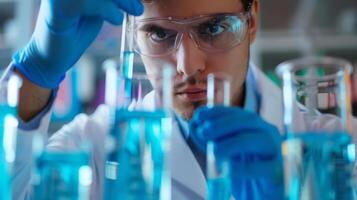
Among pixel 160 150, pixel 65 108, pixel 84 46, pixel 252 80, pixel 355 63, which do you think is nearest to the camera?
pixel 160 150

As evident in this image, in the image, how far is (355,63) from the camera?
346cm

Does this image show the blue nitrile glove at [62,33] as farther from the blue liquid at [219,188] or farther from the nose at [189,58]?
the blue liquid at [219,188]

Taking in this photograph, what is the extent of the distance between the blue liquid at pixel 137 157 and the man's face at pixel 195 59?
0.22 m

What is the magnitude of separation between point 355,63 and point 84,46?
290 centimetres

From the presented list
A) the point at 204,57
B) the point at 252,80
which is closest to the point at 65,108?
the point at 252,80

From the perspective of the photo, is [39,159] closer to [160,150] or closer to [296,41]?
[160,150]

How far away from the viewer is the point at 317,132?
67 centimetres

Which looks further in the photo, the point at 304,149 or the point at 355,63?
the point at 355,63

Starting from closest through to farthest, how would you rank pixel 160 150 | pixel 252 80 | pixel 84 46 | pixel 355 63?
pixel 160 150
pixel 84 46
pixel 252 80
pixel 355 63

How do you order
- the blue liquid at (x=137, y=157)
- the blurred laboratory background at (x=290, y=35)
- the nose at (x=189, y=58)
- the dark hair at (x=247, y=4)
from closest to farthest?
the blue liquid at (x=137, y=157) → the nose at (x=189, y=58) → the dark hair at (x=247, y=4) → the blurred laboratory background at (x=290, y=35)

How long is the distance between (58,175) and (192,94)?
339mm

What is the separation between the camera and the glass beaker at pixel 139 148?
63 centimetres

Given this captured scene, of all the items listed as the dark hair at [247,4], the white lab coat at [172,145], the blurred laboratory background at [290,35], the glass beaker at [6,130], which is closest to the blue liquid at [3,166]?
the glass beaker at [6,130]

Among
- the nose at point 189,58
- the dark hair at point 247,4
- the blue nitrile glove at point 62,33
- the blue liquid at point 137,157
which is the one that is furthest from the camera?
the dark hair at point 247,4
